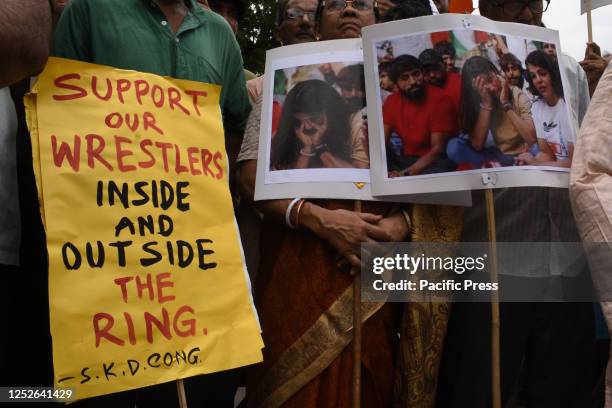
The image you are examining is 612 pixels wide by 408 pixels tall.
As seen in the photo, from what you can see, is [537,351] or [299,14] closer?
[537,351]

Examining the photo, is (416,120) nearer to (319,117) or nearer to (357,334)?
(319,117)

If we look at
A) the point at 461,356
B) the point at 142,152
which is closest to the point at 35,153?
the point at 142,152

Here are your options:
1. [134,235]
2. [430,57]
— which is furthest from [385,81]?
[134,235]

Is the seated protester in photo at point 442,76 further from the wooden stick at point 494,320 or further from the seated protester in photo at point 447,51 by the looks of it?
the wooden stick at point 494,320

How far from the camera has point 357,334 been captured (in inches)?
85.3

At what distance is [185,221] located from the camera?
1953 mm

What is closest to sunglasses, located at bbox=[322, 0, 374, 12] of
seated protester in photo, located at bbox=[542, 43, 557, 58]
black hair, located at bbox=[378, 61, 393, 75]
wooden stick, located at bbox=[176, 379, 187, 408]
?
black hair, located at bbox=[378, 61, 393, 75]

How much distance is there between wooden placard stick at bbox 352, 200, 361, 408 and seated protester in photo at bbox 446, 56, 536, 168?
400mm

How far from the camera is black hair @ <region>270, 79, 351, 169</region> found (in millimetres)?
2215

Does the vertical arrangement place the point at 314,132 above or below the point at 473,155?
above

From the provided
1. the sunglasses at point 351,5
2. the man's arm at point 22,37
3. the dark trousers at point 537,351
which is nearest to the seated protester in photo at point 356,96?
the sunglasses at point 351,5

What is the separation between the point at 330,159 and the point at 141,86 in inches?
25.1

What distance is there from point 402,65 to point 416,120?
0.18m

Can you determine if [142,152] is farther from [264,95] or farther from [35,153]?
[264,95]
